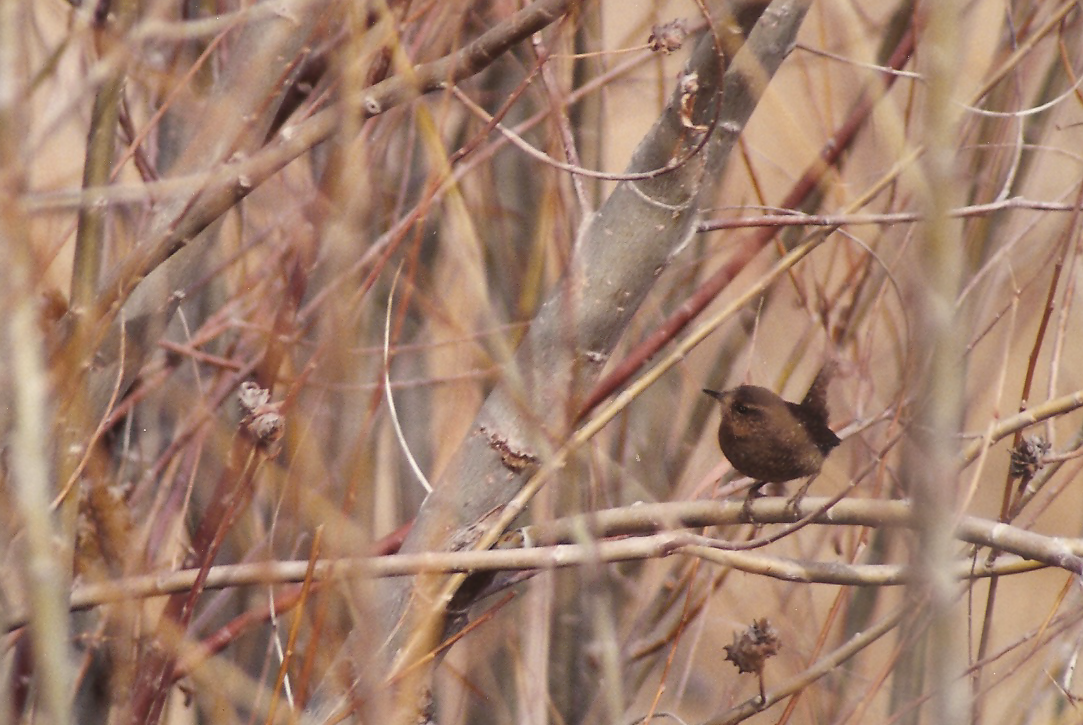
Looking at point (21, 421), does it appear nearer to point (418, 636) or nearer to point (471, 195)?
point (418, 636)

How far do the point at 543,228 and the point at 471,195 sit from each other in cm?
97

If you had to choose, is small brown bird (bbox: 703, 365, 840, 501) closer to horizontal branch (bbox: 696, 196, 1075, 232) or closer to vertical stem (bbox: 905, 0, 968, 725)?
horizontal branch (bbox: 696, 196, 1075, 232)

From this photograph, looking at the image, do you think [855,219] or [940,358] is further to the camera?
[855,219]

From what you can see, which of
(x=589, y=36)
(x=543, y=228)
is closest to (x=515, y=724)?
(x=543, y=228)

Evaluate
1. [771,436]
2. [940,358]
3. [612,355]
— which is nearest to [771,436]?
[771,436]

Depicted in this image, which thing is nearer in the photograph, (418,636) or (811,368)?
(418,636)

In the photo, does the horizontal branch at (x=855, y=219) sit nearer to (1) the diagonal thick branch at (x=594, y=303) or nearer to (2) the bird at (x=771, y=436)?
(1) the diagonal thick branch at (x=594, y=303)

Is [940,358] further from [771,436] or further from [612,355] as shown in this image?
[612,355]

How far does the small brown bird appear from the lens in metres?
1.89

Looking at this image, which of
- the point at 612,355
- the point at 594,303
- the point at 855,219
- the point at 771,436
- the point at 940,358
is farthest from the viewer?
the point at 612,355

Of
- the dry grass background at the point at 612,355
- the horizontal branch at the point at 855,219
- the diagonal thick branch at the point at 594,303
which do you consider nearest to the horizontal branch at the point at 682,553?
the diagonal thick branch at the point at 594,303

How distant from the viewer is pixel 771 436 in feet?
6.15

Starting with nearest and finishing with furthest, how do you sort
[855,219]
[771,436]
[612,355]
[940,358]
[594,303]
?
1. [940,358]
2. [855,219]
3. [594,303]
4. [771,436]
5. [612,355]

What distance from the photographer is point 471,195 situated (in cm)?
262
